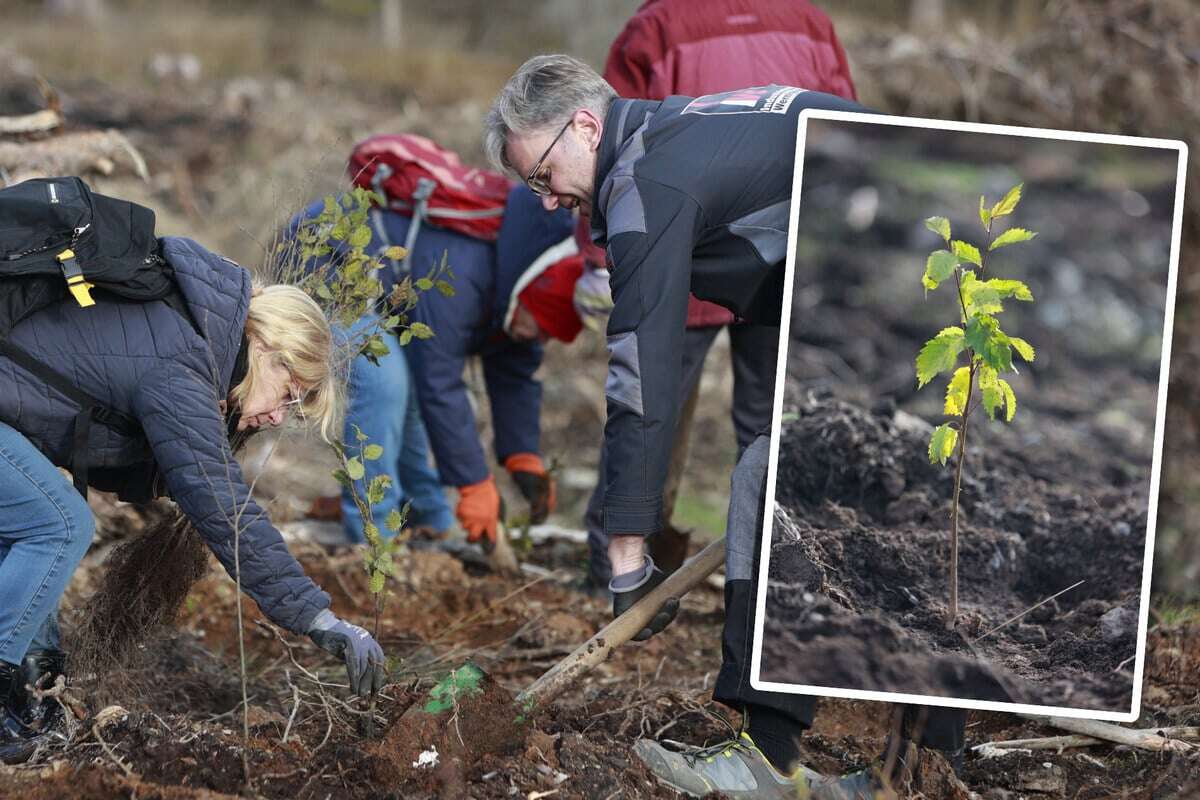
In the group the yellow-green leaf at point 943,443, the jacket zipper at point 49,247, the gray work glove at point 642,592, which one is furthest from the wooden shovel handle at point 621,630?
the jacket zipper at point 49,247

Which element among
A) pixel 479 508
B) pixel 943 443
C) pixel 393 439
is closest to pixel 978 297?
pixel 943 443

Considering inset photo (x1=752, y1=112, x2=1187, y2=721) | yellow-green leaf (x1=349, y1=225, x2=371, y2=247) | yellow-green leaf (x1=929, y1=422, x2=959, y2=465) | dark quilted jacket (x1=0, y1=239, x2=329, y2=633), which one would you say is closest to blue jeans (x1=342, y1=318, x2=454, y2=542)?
yellow-green leaf (x1=349, y1=225, x2=371, y2=247)

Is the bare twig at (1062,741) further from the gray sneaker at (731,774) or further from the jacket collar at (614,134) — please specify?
the jacket collar at (614,134)

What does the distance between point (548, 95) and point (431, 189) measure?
166 cm

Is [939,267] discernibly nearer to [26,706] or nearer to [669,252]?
[669,252]

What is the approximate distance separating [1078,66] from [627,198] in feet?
18.8

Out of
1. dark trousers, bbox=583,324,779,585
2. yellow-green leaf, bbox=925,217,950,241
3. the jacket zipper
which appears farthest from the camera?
dark trousers, bbox=583,324,779,585

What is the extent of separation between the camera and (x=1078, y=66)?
7.39 m

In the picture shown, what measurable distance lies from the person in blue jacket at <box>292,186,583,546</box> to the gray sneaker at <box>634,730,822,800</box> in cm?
184

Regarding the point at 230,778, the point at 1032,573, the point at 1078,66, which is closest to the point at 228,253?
the point at 1078,66

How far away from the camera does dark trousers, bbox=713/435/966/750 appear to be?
9.03 feet

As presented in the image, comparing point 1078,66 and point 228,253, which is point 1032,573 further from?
point 228,253

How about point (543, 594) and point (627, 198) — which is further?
point (543, 594)

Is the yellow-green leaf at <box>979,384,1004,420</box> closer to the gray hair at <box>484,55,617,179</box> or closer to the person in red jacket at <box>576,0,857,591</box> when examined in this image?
the gray hair at <box>484,55,617,179</box>
